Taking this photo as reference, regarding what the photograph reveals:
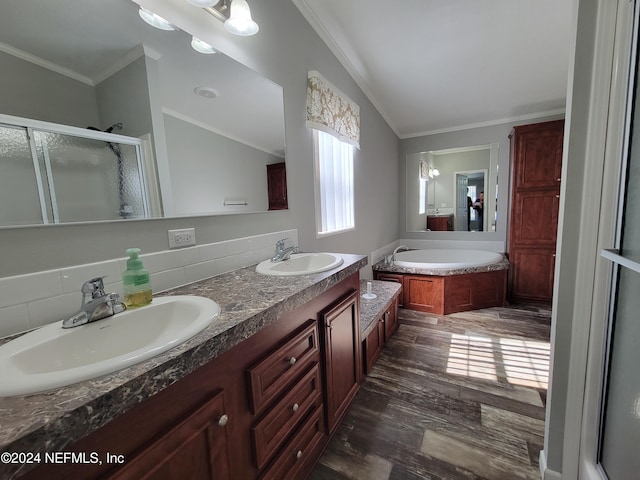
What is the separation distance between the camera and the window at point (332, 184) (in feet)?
6.72

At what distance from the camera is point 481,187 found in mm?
3875

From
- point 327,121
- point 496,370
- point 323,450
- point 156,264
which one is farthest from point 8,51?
point 496,370

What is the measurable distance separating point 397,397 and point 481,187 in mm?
3428

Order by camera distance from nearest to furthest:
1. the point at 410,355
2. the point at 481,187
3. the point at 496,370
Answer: the point at 496,370
the point at 410,355
the point at 481,187

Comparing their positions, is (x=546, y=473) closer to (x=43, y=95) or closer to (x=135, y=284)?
(x=135, y=284)

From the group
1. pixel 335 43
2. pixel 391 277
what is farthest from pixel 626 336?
pixel 335 43

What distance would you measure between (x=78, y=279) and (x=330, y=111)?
6.08ft

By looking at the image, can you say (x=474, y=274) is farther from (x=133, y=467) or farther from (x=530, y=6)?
(x=133, y=467)

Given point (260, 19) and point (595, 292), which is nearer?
point (595, 292)

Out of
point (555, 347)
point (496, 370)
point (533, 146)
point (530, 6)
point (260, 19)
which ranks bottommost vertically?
point (496, 370)

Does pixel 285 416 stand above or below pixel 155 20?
below

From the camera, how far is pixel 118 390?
456 mm

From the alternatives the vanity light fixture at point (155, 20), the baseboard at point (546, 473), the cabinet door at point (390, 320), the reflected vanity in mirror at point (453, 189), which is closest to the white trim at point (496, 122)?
the reflected vanity in mirror at point (453, 189)

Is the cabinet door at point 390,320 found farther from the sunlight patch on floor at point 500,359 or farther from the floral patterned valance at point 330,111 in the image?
the floral patterned valance at point 330,111
